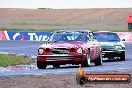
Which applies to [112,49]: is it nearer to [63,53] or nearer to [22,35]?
[63,53]

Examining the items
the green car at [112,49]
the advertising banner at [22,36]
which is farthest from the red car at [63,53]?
the advertising banner at [22,36]

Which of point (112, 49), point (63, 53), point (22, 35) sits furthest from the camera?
point (22, 35)

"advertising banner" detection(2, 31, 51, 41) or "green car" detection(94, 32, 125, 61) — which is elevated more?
"advertising banner" detection(2, 31, 51, 41)

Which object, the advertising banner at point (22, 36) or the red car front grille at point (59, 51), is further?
the advertising banner at point (22, 36)

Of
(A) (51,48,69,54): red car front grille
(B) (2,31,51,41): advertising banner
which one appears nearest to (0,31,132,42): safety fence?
(B) (2,31,51,41): advertising banner

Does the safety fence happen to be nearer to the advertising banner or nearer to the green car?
the advertising banner

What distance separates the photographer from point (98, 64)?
22.5 meters

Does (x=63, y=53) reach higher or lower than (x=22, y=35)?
lower

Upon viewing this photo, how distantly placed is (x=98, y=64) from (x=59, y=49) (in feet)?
9.85

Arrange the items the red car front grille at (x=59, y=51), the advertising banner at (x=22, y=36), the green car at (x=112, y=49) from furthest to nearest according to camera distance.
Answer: the advertising banner at (x=22, y=36)
the green car at (x=112, y=49)
the red car front grille at (x=59, y=51)

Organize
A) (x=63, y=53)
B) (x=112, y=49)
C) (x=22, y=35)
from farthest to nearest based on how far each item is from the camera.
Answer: (x=22, y=35), (x=112, y=49), (x=63, y=53)

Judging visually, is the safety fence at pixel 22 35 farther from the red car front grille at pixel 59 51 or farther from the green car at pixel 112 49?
the red car front grille at pixel 59 51

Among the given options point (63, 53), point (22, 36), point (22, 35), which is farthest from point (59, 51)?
point (22, 35)
